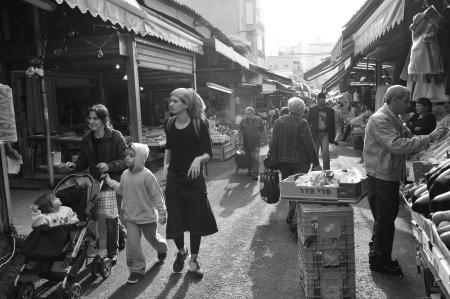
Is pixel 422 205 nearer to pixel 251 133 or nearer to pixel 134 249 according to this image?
pixel 134 249

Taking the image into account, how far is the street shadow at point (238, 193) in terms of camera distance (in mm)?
7902

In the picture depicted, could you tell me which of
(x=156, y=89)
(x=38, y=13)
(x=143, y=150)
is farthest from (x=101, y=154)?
(x=156, y=89)

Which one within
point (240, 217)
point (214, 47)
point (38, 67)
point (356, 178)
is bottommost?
point (240, 217)

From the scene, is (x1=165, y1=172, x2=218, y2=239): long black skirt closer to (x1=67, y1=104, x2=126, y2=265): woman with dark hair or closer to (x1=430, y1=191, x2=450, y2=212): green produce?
(x1=67, y1=104, x2=126, y2=265): woman with dark hair

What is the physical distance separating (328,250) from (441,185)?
1096 millimetres

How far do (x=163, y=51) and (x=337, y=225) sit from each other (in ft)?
25.9

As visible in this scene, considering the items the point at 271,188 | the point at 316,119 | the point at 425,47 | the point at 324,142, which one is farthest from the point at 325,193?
the point at 324,142

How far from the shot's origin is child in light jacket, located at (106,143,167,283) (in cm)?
459

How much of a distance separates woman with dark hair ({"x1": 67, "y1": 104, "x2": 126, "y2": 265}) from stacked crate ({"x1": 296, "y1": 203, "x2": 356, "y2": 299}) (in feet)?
7.42

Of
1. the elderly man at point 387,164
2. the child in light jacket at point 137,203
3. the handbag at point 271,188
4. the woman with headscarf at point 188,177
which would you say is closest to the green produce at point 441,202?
the elderly man at point 387,164

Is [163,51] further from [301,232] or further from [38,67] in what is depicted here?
[301,232]

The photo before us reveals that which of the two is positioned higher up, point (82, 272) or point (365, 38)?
point (365, 38)

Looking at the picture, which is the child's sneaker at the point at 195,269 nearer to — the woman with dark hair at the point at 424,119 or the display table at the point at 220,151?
the woman with dark hair at the point at 424,119

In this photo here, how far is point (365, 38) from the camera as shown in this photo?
25.7ft
